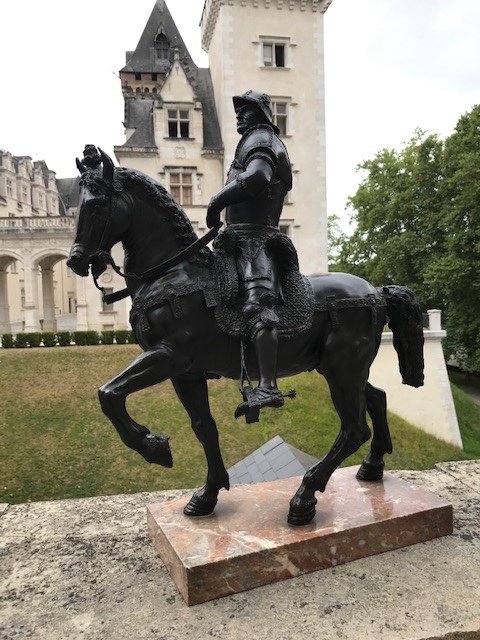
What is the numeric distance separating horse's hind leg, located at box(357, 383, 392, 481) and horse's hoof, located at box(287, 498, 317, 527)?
3.61ft

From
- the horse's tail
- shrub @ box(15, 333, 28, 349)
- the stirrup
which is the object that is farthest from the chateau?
the stirrup

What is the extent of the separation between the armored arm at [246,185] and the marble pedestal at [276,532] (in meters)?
2.49

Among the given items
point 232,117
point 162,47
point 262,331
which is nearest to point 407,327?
point 262,331

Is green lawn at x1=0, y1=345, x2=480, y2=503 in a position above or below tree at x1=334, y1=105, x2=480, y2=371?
below

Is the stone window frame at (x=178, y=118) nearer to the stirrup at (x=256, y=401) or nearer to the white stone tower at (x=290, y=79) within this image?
the white stone tower at (x=290, y=79)

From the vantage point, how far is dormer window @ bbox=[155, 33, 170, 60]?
34.0 meters

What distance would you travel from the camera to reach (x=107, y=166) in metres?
3.50

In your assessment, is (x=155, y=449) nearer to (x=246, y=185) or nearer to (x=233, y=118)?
(x=246, y=185)

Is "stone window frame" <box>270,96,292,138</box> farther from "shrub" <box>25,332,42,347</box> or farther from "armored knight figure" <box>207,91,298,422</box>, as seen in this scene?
"armored knight figure" <box>207,91,298,422</box>

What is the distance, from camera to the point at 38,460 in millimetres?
13375

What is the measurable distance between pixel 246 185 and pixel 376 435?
2.81 metres

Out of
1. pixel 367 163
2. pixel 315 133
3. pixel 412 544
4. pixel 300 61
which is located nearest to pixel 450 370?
pixel 367 163

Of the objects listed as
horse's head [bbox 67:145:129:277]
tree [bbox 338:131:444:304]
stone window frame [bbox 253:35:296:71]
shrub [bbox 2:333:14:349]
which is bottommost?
shrub [bbox 2:333:14:349]

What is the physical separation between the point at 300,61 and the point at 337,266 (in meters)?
15.2
